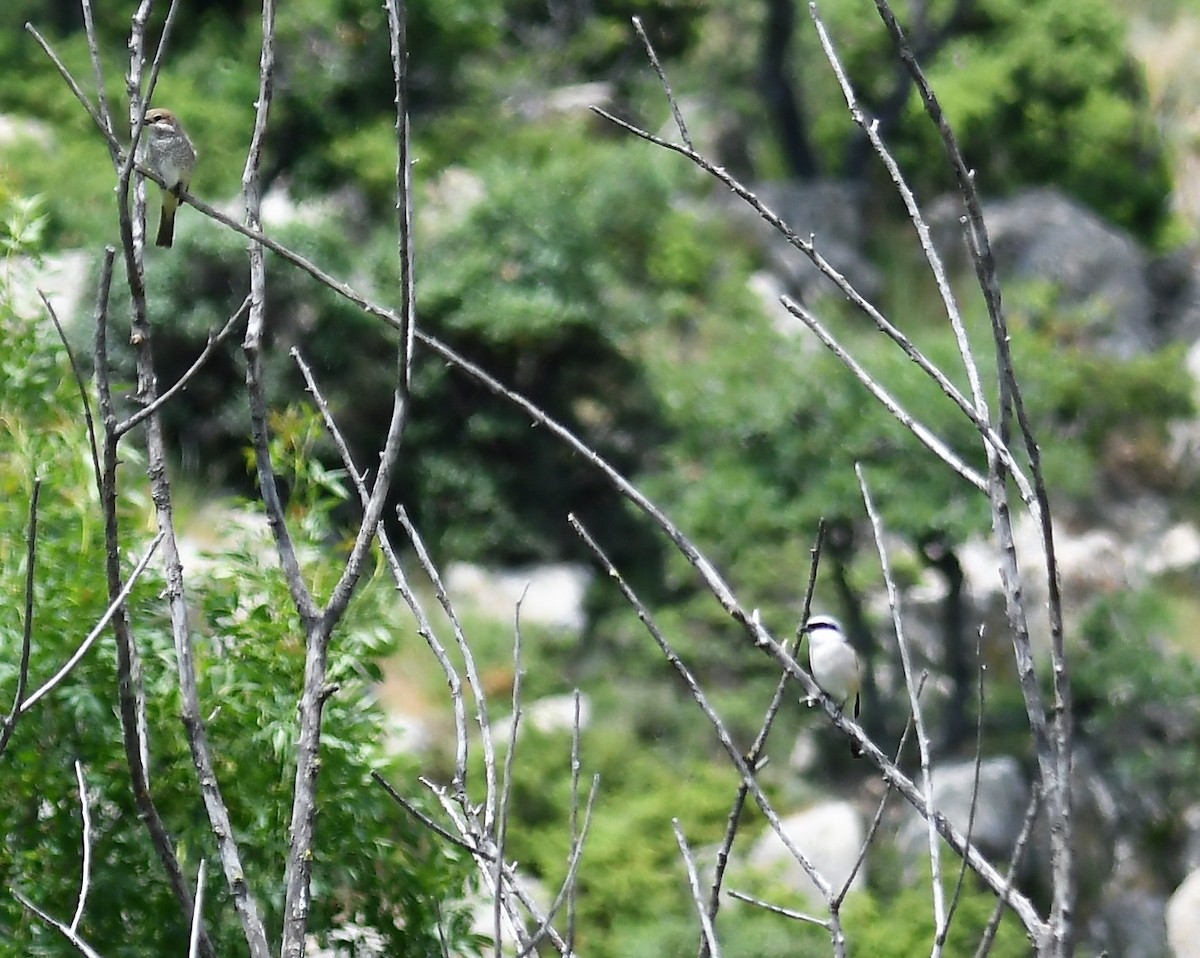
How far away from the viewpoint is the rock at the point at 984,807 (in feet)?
22.9

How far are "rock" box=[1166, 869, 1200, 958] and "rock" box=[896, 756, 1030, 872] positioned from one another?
2.45ft

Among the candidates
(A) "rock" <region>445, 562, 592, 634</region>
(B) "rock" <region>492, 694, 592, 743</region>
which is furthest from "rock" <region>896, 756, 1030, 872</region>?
(A) "rock" <region>445, 562, 592, 634</region>

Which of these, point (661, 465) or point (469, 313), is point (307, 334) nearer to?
point (469, 313)

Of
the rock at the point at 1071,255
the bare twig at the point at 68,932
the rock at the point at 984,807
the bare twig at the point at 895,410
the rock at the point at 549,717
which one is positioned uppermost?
the rock at the point at 1071,255

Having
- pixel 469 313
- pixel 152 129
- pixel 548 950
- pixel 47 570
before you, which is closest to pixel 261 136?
pixel 47 570

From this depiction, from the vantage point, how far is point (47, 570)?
9.52 ft

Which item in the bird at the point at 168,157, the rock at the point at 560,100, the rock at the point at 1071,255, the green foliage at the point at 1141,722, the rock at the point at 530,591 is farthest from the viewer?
the rock at the point at 560,100

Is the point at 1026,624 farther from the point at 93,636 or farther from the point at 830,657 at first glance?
the point at 830,657

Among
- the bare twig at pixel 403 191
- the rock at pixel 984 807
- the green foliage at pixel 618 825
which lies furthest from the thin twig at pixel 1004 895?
the rock at pixel 984 807

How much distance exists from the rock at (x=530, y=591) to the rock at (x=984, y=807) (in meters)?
2.57

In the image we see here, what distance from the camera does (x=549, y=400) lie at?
971cm

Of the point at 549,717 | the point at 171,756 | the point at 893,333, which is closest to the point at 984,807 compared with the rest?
the point at 549,717

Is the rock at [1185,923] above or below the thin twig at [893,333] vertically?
above

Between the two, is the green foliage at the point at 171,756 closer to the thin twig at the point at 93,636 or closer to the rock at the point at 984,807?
the thin twig at the point at 93,636
